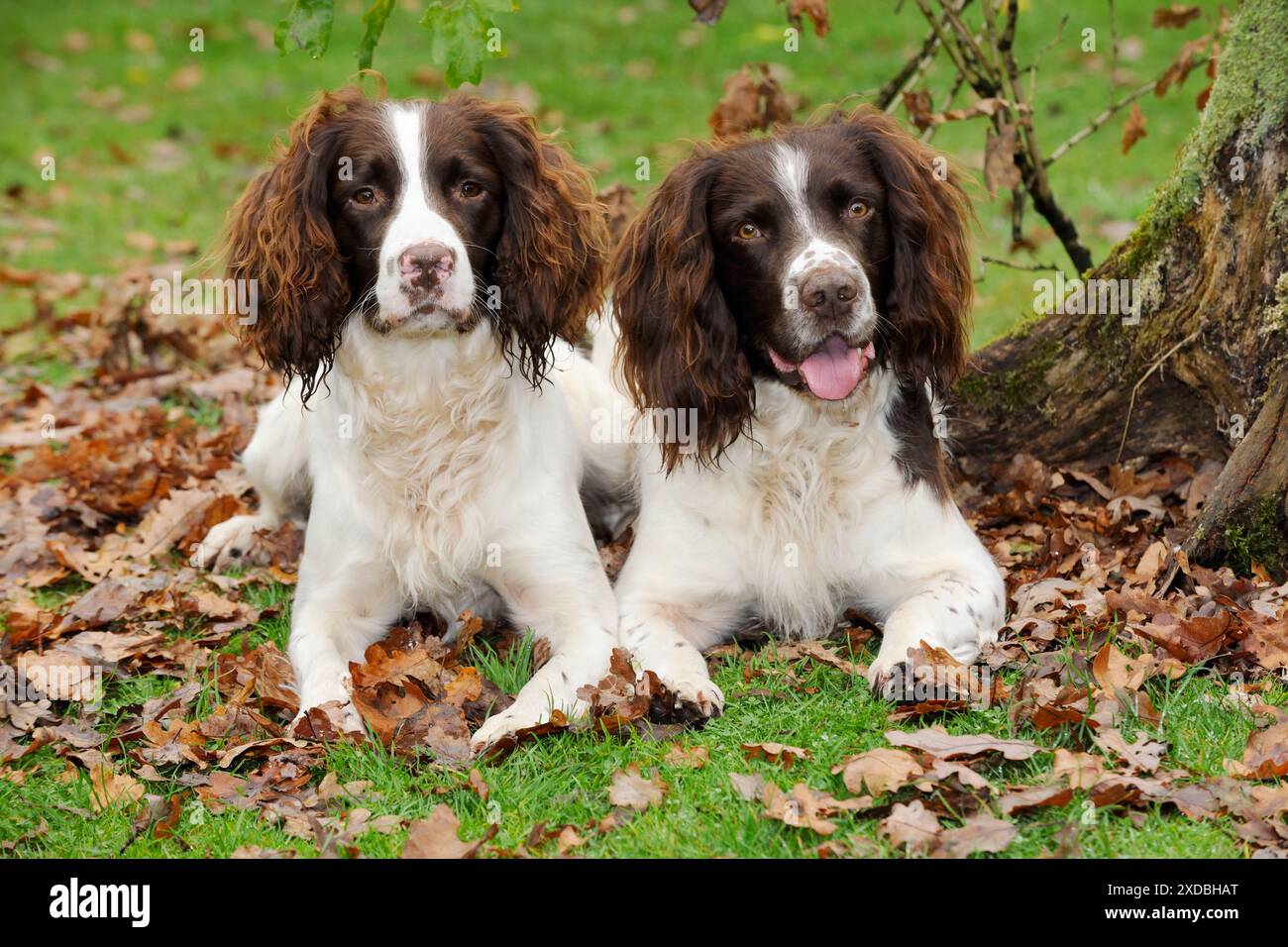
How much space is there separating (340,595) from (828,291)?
1536 mm

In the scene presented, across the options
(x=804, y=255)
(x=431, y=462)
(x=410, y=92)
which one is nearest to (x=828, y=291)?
(x=804, y=255)

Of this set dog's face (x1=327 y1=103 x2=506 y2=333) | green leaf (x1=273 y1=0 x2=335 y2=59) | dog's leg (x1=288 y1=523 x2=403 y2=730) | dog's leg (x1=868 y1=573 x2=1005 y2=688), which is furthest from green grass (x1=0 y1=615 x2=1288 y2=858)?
green leaf (x1=273 y1=0 x2=335 y2=59)

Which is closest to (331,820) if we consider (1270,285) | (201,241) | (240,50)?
(1270,285)

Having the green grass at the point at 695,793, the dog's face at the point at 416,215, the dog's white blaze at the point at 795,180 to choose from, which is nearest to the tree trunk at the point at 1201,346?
the green grass at the point at 695,793

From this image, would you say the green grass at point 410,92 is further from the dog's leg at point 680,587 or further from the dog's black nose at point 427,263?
the dog's black nose at point 427,263

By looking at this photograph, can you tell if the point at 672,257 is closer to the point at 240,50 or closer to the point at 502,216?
the point at 502,216

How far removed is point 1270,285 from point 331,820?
271cm

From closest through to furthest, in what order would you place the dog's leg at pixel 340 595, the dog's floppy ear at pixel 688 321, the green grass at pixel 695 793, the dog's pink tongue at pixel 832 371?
the green grass at pixel 695 793 < the dog's pink tongue at pixel 832 371 < the dog's floppy ear at pixel 688 321 < the dog's leg at pixel 340 595

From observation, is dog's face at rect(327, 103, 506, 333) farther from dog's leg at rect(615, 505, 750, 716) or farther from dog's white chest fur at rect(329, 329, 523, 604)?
dog's leg at rect(615, 505, 750, 716)

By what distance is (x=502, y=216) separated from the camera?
144 inches

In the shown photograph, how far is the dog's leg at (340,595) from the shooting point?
146 inches

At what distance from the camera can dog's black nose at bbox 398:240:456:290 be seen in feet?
10.7

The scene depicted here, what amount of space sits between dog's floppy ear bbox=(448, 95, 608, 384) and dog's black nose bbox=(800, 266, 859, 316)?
0.71 m

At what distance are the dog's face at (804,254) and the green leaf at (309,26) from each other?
111 centimetres
